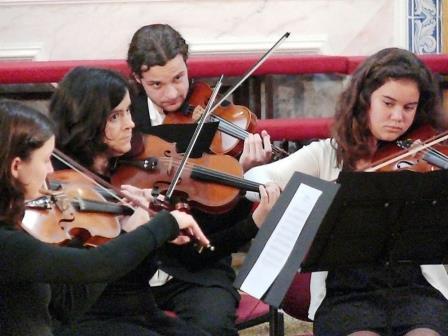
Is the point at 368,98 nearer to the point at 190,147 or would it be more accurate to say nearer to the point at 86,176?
the point at 190,147

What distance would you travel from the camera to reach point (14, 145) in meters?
1.86

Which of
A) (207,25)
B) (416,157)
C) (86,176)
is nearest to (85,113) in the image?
(86,176)

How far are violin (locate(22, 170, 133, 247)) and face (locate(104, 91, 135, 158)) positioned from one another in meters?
0.16

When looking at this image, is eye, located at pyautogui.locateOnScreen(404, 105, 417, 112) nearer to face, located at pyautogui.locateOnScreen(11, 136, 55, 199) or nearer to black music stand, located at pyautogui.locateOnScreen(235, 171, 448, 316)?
black music stand, located at pyautogui.locateOnScreen(235, 171, 448, 316)

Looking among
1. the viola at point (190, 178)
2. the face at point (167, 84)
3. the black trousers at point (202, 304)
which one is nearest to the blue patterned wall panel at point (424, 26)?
the face at point (167, 84)

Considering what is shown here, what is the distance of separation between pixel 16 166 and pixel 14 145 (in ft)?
0.14

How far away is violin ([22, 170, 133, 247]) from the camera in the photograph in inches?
82.3

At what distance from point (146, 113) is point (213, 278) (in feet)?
1.75

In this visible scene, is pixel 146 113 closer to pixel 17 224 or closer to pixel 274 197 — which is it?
pixel 274 197

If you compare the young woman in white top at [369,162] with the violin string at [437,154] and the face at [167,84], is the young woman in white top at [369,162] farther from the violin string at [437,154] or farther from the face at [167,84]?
the face at [167,84]

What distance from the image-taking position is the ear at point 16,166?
6.12 feet

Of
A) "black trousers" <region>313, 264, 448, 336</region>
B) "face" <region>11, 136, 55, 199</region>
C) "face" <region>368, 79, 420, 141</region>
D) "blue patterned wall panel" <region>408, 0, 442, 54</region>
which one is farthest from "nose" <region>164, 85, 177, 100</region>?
"blue patterned wall panel" <region>408, 0, 442, 54</region>

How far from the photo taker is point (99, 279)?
1920 mm

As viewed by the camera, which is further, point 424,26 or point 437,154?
point 424,26
